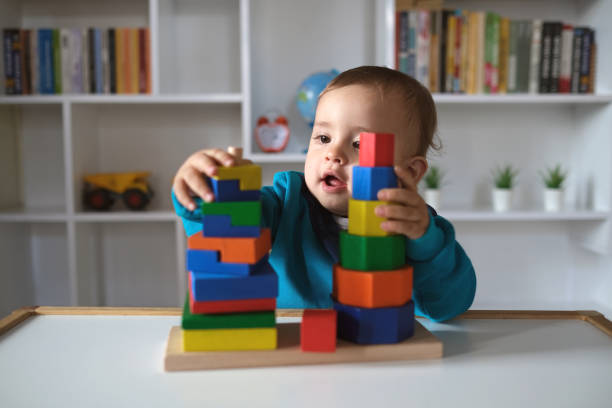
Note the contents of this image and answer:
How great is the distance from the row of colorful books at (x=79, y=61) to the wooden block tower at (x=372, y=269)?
64.2 inches

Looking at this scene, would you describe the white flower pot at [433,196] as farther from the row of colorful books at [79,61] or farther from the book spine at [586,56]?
the row of colorful books at [79,61]

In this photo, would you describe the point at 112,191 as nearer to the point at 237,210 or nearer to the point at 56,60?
the point at 56,60

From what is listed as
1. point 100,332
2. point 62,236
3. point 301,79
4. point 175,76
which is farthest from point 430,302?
point 62,236

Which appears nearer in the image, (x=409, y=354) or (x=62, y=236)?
(x=409, y=354)

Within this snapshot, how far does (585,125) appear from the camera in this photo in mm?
2260

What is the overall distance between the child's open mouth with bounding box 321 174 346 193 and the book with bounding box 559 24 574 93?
5.14 ft

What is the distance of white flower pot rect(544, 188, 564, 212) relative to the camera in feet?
7.14

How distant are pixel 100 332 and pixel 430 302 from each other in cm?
47

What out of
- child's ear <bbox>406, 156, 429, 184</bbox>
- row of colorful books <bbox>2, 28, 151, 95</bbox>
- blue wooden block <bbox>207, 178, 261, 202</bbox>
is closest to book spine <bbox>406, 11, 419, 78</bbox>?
row of colorful books <bbox>2, 28, 151, 95</bbox>

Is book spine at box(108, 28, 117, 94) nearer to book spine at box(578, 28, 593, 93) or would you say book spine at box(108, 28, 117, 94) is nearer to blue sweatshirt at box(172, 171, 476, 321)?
blue sweatshirt at box(172, 171, 476, 321)

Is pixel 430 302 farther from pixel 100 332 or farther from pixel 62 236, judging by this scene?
pixel 62 236

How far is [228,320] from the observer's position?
0.60 metres

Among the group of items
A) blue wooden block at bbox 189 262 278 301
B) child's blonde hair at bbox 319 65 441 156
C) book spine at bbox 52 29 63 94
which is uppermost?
book spine at bbox 52 29 63 94

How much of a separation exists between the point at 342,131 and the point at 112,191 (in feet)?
4.90
